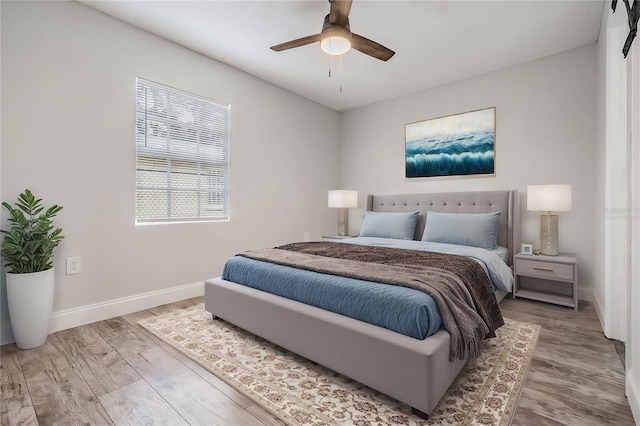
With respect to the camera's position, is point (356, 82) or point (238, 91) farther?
point (356, 82)

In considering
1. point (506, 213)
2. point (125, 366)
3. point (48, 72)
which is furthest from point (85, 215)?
point (506, 213)

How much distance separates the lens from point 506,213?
340 cm

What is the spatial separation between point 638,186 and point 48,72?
153 inches

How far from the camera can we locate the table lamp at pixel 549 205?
289 centimetres

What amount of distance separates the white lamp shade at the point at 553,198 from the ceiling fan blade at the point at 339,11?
96.9 inches

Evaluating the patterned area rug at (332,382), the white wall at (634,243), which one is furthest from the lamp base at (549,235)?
the white wall at (634,243)

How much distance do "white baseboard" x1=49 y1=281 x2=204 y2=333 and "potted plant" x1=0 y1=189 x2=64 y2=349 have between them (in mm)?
252

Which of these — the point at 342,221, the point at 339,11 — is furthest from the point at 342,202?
the point at 339,11

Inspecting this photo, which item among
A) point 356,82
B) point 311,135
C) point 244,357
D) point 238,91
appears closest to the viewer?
point 244,357

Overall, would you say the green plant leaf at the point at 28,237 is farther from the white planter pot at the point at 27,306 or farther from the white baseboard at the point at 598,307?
the white baseboard at the point at 598,307

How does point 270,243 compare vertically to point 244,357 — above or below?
above

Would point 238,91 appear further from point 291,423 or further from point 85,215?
point 291,423

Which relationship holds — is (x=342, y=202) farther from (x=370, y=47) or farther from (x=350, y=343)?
(x=350, y=343)

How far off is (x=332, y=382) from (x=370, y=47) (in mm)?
2358
